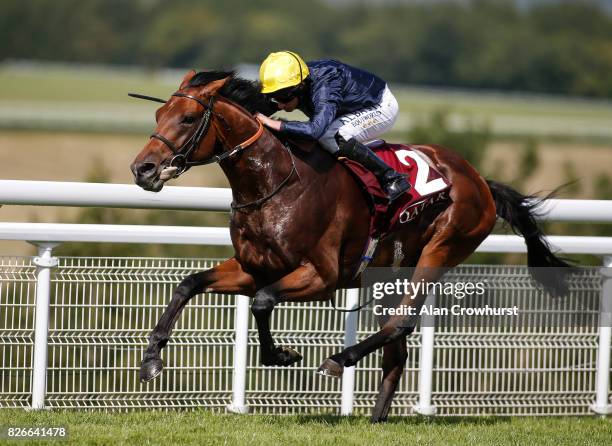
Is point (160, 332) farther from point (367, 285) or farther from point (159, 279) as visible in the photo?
point (367, 285)

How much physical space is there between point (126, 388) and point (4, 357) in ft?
2.13

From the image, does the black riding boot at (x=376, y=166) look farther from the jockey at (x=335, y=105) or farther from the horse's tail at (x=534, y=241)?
the horse's tail at (x=534, y=241)

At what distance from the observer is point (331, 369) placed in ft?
15.7

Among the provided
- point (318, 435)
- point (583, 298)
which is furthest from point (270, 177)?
point (583, 298)

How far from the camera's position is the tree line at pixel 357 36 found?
82.1m

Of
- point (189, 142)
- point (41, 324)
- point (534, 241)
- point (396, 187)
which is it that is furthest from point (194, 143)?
point (534, 241)

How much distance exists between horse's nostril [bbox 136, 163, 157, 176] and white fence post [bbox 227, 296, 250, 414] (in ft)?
4.21

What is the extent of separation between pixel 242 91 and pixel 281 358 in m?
1.28

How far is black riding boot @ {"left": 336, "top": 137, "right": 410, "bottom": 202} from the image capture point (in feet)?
16.4

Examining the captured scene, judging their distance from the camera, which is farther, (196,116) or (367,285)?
(367,285)

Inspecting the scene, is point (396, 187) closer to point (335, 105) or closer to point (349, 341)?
point (335, 105)

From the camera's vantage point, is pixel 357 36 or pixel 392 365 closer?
pixel 392 365

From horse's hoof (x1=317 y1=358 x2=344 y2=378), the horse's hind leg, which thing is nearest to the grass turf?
the horse's hind leg

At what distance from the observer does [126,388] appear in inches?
213
